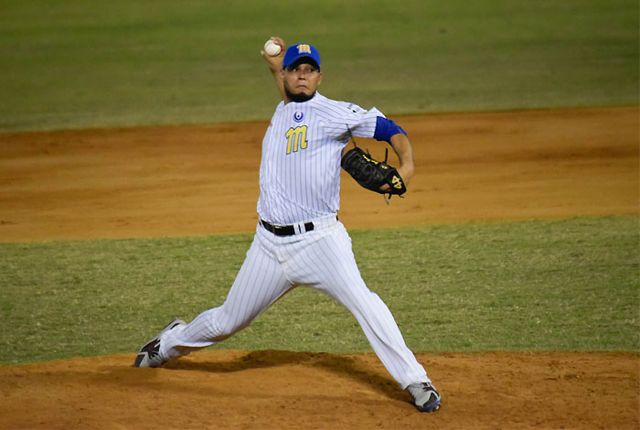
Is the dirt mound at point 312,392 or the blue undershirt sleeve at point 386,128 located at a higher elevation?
the blue undershirt sleeve at point 386,128

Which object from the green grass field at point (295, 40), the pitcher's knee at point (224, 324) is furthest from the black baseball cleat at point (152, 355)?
the green grass field at point (295, 40)

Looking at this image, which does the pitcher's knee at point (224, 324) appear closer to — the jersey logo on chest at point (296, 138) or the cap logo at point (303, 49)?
the jersey logo on chest at point (296, 138)

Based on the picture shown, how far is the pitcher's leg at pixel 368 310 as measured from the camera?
17.9ft

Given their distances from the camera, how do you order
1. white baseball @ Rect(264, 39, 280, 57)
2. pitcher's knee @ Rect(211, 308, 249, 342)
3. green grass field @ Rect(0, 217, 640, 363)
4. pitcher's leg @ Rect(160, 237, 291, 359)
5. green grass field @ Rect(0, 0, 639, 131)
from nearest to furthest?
pitcher's leg @ Rect(160, 237, 291, 359) → pitcher's knee @ Rect(211, 308, 249, 342) → white baseball @ Rect(264, 39, 280, 57) → green grass field @ Rect(0, 217, 640, 363) → green grass field @ Rect(0, 0, 639, 131)

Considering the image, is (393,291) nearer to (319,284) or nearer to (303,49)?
(319,284)

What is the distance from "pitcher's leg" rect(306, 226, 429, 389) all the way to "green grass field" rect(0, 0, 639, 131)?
9644 mm

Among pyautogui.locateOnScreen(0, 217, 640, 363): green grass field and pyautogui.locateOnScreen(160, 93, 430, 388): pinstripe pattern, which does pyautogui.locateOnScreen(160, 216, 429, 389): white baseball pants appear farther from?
pyautogui.locateOnScreen(0, 217, 640, 363): green grass field

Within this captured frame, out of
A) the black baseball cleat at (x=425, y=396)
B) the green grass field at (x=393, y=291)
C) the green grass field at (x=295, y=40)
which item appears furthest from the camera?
the green grass field at (x=295, y=40)

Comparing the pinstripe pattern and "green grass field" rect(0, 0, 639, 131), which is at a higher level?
"green grass field" rect(0, 0, 639, 131)

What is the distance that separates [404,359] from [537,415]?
0.71 metres

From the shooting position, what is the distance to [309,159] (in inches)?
216

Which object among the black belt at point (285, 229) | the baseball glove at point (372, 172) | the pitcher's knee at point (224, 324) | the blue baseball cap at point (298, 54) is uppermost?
the blue baseball cap at point (298, 54)

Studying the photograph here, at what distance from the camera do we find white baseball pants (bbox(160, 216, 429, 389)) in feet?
17.9

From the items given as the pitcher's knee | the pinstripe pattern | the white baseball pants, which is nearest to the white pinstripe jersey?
Result: the pinstripe pattern
